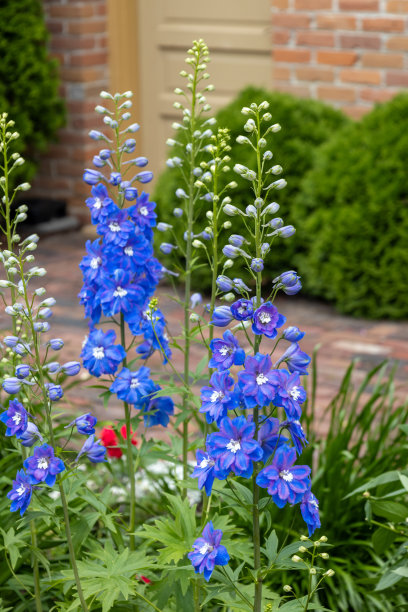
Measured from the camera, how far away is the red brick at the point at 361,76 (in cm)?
638

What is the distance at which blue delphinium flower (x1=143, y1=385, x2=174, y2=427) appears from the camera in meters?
2.41

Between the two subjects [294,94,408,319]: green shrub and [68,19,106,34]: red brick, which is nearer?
[294,94,408,319]: green shrub

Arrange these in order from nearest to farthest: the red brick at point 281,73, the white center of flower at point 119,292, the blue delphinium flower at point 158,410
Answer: the white center of flower at point 119,292
the blue delphinium flower at point 158,410
the red brick at point 281,73

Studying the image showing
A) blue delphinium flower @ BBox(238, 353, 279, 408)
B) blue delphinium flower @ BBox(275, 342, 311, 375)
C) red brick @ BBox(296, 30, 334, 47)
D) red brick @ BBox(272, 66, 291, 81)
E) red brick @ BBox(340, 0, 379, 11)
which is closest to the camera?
blue delphinium flower @ BBox(238, 353, 279, 408)

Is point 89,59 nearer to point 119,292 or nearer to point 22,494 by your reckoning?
point 119,292

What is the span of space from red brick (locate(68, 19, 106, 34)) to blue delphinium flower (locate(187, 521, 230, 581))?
6424 millimetres

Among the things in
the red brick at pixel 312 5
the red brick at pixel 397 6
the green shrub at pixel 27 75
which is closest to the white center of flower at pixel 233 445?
the red brick at pixel 397 6

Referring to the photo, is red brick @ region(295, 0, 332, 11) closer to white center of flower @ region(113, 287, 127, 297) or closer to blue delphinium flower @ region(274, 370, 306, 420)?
white center of flower @ region(113, 287, 127, 297)

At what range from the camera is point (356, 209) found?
5.65 m

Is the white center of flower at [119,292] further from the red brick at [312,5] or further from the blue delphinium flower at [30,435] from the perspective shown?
the red brick at [312,5]

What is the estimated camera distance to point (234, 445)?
5.73 feet

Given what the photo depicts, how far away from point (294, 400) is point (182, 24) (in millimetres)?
6166

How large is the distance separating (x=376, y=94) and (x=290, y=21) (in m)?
0.77

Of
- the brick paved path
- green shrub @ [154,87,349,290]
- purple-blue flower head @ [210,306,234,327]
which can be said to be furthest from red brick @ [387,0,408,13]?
purple-blue flower head @ [210,306,234,327]
